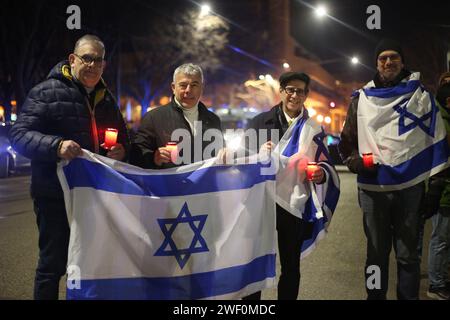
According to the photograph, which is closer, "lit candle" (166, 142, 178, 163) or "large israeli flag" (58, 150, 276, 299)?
"large israeli flag" (58, 150, 276, 299)

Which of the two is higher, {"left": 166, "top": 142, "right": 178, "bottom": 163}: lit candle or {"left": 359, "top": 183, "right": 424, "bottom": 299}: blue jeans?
{"left": 166, "top": 142, "right": 178, "bottom": 163}: lit candle

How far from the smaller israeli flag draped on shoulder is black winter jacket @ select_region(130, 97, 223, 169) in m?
0.65

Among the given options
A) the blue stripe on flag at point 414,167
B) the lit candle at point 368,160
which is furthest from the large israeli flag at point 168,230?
the blue stripe on flag at point 414,167

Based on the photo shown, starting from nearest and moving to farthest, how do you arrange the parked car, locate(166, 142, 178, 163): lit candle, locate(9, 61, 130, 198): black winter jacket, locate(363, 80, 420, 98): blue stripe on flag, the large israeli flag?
locate(9, 61, 130, 198): black winter jacket
the large israeli flag
locate(166, 142, 178, 163): lit candle
locate(363, 80, 420, 98): blue stripe on flag
the parked car

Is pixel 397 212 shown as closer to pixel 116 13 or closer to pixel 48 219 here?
pixel 48 219

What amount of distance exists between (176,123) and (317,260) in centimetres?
301

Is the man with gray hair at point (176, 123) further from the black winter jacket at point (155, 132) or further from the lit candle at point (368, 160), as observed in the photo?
the lit candle at point (368, 160)

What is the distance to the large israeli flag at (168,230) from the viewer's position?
322cm

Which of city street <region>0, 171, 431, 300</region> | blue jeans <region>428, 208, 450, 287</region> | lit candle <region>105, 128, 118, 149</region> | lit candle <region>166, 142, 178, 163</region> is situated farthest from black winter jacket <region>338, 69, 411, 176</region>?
lit candle <region>105, 128, 118, 149</region>

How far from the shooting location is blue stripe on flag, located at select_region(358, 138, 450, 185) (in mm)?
3662

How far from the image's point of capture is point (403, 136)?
3684 mm

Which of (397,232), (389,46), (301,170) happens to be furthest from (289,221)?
(389,46)

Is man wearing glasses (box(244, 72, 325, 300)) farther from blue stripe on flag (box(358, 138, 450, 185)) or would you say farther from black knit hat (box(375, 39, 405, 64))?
black knit hat (box(375, 39, 405, 64))
